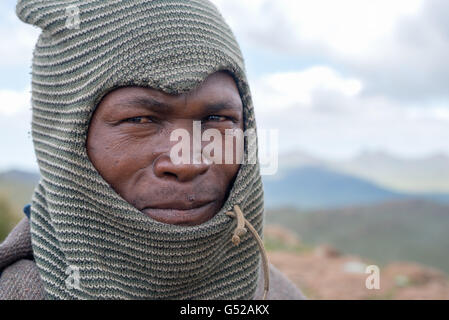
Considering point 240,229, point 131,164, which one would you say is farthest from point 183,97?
point 240,229

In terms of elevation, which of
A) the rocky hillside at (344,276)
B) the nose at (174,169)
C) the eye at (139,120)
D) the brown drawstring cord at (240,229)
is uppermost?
the rocky hillside at (344,276)

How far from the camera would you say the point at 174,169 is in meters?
1.76

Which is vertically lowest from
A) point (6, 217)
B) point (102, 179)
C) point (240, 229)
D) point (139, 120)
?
point (240, 229)

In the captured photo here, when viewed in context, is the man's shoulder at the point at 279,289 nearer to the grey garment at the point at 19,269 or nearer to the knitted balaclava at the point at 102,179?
the knitted balaclava at the point at 102,179

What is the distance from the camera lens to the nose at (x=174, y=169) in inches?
69.5

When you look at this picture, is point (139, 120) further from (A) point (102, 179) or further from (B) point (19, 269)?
(B) point (19, 269)

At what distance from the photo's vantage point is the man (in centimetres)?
181

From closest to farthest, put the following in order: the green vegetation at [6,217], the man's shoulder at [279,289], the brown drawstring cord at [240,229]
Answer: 1. the brown drawstring cord at [240,229]
2. the man's shoulder at [279,289]
3. the green vegetation at [6,217]

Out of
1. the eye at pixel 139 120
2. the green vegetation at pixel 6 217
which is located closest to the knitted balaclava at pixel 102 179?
the eye at pixel 139 120

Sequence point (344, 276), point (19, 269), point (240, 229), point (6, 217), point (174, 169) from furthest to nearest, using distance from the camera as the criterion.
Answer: point (344, 276) < point (6, 217) < point (19, 269) < point (240, 229) < point (174, 169)

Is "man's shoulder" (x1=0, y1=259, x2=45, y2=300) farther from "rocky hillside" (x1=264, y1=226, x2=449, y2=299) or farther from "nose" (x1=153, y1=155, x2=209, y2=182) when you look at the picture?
"rocky hillside" (x1=264, y1=226, x2=449, y2=299)

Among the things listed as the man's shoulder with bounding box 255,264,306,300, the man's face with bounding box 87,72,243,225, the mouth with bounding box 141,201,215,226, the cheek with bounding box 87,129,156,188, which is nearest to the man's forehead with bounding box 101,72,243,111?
the man's face with bounding box 87,72,243,225

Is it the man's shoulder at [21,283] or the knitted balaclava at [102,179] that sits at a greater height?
the knitted balaclava at [102,179]

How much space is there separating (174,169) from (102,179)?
27 cm
